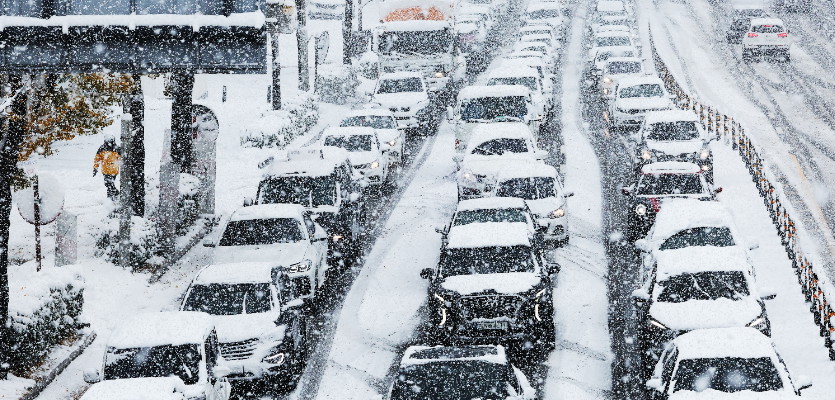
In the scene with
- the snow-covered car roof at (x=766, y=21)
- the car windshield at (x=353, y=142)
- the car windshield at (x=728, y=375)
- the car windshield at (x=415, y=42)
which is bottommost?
the car windshield at (x=728, y=375)

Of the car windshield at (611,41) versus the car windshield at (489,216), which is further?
the car windshield at (611,41)

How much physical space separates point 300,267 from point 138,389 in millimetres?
5910

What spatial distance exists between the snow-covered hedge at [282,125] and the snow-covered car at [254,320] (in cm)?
1610

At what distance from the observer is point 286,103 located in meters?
36.7

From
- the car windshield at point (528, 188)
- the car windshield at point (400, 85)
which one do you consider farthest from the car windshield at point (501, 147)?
the car windshield at point (400, 85)

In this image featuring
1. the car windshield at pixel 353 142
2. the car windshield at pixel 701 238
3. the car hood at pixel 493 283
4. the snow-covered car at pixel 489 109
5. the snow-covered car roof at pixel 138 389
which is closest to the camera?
the snow-covered car roof at pixel 138 389

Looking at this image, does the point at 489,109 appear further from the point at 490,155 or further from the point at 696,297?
the point at 696,297

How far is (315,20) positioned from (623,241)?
48.2m

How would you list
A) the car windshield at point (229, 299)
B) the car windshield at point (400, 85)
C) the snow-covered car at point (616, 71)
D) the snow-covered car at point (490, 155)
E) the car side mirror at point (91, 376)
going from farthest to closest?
the snow-covered car at point (616, 71), the car windshield at point (400, 85), the snow-covered car at point (490, 155), the car windshield at point (229, 299), the car side mirror at point (91, 376)

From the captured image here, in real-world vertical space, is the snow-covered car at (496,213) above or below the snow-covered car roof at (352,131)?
below

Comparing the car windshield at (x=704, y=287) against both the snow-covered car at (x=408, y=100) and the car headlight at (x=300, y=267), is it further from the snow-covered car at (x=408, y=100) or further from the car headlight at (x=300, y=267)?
the snow-covered car at (x=408, y=100)

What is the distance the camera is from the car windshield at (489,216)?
747 inches

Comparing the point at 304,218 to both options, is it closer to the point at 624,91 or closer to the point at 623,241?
the point at 623,241

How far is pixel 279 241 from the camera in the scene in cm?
1883
